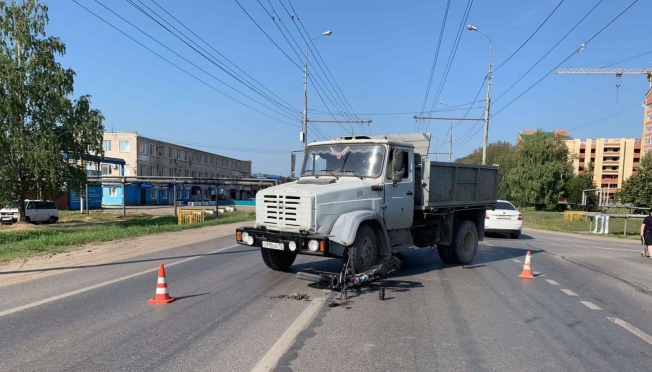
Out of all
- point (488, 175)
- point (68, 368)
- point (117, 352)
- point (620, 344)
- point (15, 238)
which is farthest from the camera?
point (15, 238)

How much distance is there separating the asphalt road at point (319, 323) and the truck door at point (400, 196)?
1098mm

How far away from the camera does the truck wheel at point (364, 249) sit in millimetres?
7090

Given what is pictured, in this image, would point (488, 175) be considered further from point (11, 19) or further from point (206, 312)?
point (11, 19)

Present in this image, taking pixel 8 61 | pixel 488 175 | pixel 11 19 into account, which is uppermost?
pixel 11 19

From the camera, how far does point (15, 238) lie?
17.0 meters

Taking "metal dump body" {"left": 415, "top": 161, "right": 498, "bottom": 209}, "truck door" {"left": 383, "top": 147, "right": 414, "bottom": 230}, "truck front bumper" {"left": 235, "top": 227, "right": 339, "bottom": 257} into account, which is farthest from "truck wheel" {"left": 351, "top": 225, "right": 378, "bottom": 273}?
"metal dump body" {"left": 415, "top": 161, "right": 498, "bottom": 209}

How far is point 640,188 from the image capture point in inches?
2227

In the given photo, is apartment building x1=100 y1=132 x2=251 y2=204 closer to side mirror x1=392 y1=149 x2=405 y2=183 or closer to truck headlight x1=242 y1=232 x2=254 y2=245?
truck headlight x1=242 y1=232 x2=254 y2=245

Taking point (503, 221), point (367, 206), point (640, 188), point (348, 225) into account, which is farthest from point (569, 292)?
point (640, 188)

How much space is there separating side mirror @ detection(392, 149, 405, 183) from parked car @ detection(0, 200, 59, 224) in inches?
1040

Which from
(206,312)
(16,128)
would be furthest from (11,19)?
(206,312)

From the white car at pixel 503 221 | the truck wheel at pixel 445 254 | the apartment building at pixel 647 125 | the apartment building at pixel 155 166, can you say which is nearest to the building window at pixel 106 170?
the apartment building at pixel 155 166

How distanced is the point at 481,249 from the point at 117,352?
11.5m

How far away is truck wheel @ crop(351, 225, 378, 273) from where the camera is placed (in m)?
7.09
